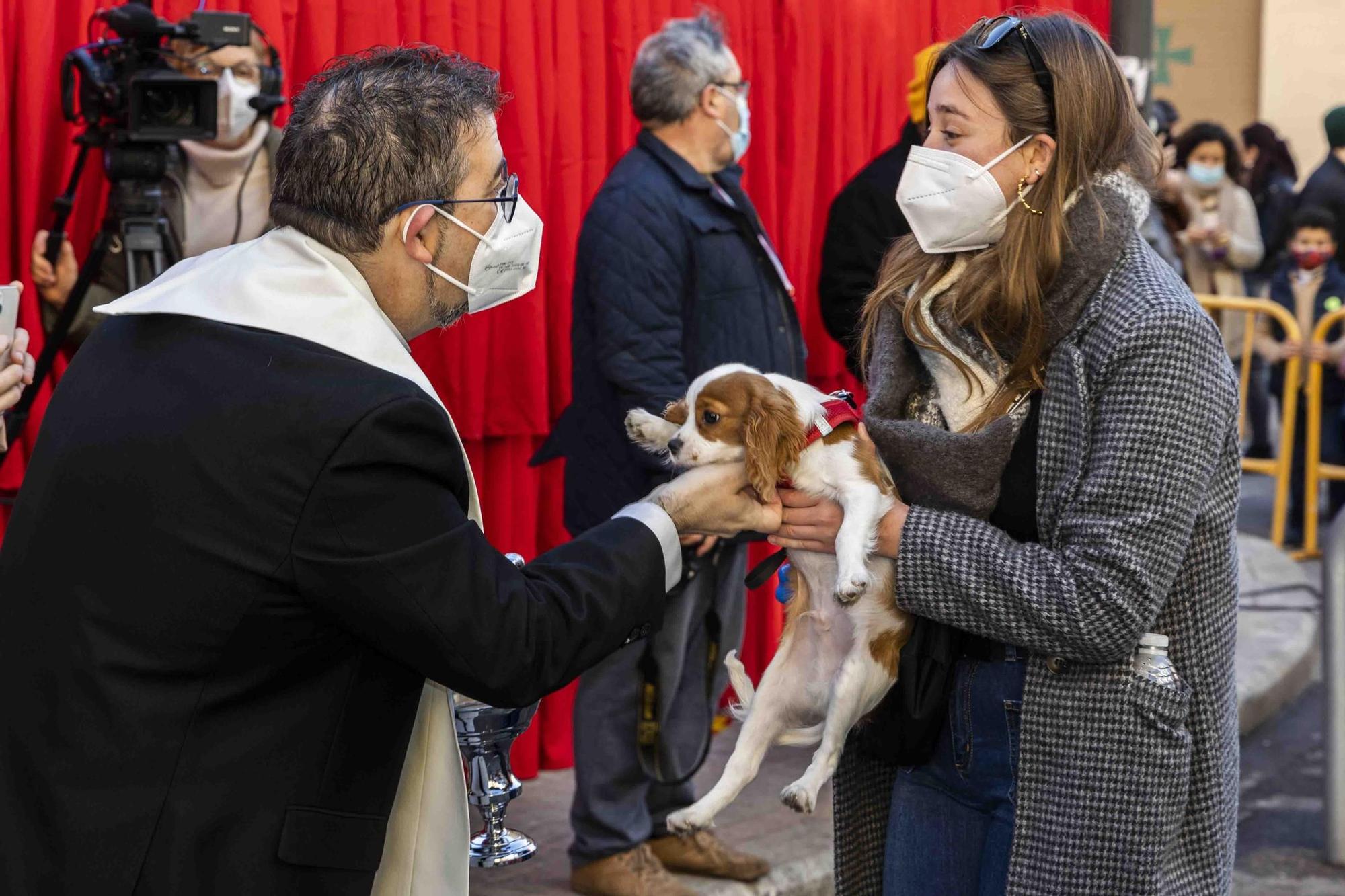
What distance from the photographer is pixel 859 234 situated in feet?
16.4

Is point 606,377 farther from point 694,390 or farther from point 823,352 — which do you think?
point 823,352

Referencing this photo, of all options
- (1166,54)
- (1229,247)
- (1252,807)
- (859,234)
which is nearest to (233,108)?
(859,234)

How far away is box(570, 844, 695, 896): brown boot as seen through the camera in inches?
172

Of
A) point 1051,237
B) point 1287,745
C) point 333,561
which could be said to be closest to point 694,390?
point 1051,237

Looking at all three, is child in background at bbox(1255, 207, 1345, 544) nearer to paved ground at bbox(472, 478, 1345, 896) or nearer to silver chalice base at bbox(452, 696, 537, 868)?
paved ground at bbox(472, 478, 1345, 896)

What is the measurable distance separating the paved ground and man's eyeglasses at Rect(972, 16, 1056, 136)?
2.84 m

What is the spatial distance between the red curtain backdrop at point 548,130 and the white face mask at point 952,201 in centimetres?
233

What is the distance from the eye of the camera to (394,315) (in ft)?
7.27

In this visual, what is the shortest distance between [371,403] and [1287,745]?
558 centimetres

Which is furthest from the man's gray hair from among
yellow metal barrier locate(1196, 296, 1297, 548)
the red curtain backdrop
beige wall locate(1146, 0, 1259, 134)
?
beige wall locate(1146, 0, 1259, 134)

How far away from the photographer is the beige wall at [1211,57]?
1755 centimetres

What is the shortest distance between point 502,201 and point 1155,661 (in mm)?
1235

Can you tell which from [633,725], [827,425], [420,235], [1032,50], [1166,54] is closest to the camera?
[420,235]

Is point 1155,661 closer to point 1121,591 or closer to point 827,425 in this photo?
point 1121,591
